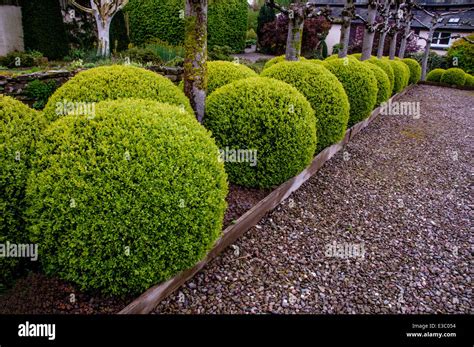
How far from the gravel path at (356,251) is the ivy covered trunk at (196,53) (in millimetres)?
1985

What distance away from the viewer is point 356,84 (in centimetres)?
831

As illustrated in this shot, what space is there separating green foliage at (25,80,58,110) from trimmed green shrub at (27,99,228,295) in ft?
18.7

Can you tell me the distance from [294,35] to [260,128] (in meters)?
4.09

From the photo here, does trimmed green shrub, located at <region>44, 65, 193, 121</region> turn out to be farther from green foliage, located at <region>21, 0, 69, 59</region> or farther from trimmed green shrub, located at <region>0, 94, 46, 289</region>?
green foliage, located at <region>21, 0, 69, 59</region>

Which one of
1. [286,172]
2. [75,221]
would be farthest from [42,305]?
[286,172]

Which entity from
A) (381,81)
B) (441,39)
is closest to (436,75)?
(381,81)

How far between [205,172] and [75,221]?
116 centimetres

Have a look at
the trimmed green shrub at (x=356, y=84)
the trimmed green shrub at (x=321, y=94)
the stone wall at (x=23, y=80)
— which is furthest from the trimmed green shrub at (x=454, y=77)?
the stone wall at (x=23, y=80)

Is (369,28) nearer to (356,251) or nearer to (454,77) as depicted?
(454,77)

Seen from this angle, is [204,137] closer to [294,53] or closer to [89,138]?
[89,138]

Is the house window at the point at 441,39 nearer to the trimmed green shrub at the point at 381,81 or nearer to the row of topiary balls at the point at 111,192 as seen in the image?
the trimmed green shrub at the point at 381,81

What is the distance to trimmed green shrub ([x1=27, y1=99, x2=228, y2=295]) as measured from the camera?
8.73ft

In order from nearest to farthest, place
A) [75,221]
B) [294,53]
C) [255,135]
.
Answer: [75,221] < [255,135] < [294,53]

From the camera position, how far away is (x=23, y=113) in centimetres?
292
